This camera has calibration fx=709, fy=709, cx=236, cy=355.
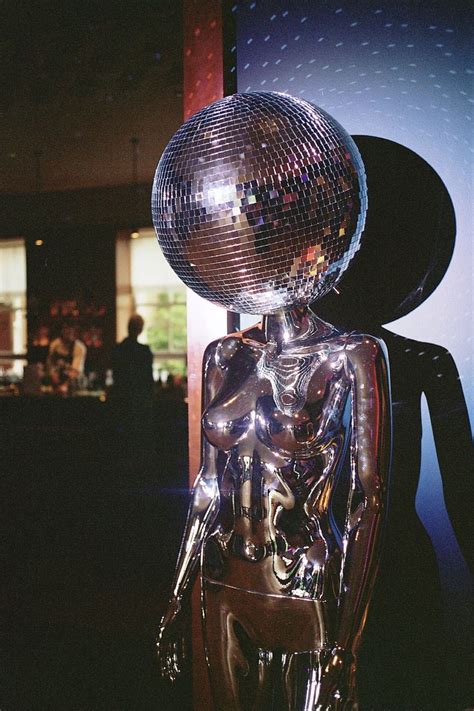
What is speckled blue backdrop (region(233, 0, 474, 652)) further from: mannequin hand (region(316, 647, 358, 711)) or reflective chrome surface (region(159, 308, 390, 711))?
mannequin hand (region(316, 647, 358, 711))

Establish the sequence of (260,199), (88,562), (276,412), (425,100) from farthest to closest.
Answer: (88,562), (425,100), (276,412), (260,199)

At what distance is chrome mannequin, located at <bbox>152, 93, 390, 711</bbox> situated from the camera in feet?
3.79

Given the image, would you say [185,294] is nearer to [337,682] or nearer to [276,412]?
[276,412]

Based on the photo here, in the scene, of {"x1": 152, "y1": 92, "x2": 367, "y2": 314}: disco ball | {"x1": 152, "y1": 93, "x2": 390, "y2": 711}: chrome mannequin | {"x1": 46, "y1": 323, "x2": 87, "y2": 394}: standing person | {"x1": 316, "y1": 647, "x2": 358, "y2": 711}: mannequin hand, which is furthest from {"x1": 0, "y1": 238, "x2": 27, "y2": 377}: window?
{"x1": 316, "y1": 647, "x2": 358, "y2": 711}: mannequin hand

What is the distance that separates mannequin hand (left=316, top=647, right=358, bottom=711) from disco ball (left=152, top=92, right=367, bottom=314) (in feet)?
2.10

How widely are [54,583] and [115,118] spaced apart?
2.68m

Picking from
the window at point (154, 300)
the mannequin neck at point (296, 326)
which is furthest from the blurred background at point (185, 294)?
the window at point (154, 300)

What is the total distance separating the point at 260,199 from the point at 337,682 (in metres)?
0.84

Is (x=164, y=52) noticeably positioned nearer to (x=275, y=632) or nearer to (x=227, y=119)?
(x=227, y=119)

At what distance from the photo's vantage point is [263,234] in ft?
3.74

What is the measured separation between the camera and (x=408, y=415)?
1.71 meters

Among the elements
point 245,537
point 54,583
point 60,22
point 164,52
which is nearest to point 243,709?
point 245,537

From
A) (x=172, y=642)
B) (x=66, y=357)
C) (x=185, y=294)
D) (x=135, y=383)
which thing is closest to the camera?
(x=172, y=642)

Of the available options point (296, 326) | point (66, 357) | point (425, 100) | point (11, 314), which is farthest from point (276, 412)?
point (11, 314)
